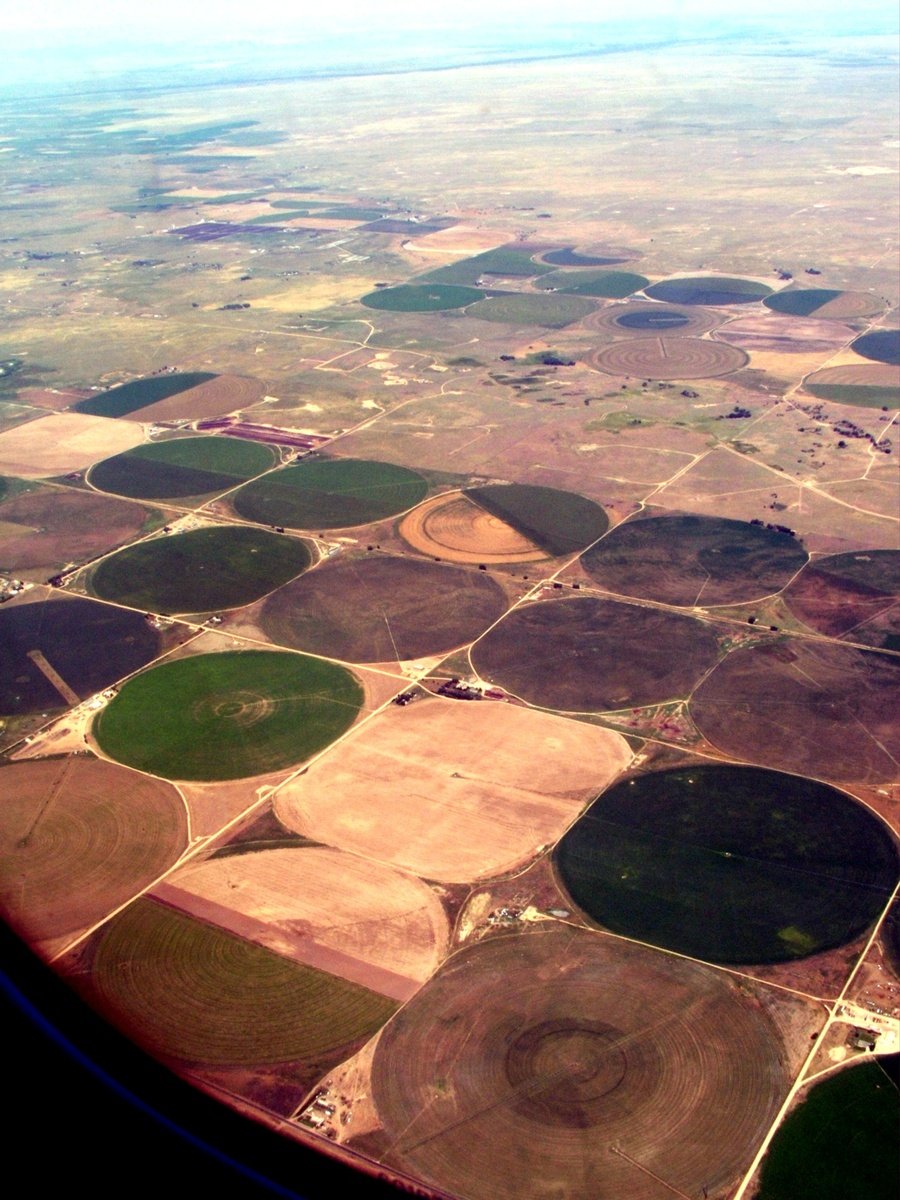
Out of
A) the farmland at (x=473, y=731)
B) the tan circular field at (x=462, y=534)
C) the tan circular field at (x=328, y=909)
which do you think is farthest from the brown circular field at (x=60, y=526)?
the tan circular field at (x=328, y=909)

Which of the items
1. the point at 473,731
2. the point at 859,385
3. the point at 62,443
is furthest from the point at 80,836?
the point at 859,385

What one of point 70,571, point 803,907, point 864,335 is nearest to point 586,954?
point 803,907

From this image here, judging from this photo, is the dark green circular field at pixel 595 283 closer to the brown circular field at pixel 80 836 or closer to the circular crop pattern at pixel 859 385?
the circular crop pattern at pixel 859 385

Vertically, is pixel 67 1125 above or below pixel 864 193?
above

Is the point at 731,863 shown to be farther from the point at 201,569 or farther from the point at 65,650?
the point at 201,569

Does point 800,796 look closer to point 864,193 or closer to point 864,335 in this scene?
point 864,335
